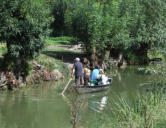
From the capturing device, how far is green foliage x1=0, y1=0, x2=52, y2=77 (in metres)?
19.2

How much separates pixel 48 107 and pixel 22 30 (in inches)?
201

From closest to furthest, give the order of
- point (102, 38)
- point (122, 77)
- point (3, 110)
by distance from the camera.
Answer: point (3, 110) < point (122, 77) < point (102, 38)

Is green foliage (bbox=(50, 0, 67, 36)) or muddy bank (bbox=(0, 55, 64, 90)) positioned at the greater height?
green foliage (bbox=(50, 0, 67, 36))

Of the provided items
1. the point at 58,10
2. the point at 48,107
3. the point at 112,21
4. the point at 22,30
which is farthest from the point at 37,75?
the point at 58,10

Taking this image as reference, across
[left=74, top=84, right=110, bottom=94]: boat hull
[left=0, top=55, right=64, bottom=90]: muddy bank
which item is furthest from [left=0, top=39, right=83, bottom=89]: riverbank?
[left=74, top=84, right=110, bottom=94]: boat hull

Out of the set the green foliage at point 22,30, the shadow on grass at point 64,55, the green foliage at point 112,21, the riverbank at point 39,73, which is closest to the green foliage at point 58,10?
the shadow on grass at point 64,55

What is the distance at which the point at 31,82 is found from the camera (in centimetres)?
2148

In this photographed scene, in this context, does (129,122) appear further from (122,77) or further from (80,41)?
(80,41)

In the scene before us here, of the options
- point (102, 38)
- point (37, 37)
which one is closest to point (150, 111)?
point (37, 37)

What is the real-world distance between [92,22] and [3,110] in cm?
1533

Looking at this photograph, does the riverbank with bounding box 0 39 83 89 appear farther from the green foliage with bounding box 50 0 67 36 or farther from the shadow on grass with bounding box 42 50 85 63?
the green foliage with bounding box 50 0 67 36

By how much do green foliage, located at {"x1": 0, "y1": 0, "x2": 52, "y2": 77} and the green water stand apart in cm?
181

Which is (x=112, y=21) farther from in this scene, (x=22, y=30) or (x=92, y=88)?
(x=22, y=30)

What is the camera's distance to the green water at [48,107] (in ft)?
43.1
